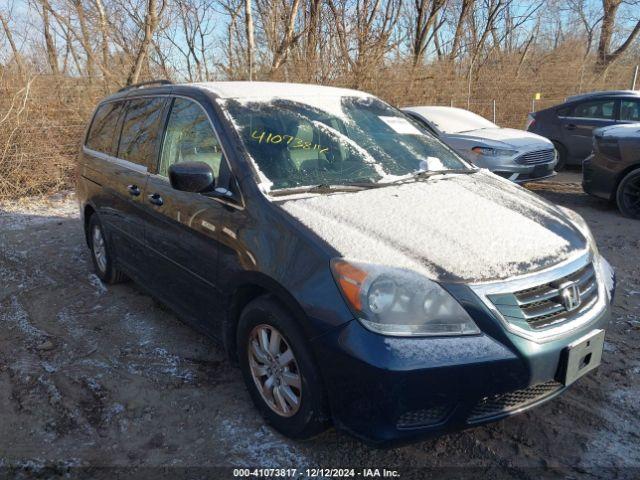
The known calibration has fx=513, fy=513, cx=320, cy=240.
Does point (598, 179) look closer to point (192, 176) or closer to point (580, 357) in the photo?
point (580, 357)

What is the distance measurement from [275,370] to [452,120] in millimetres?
7407

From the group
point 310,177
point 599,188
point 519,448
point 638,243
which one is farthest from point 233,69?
point 519,448

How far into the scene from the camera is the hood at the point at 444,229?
2260 mm

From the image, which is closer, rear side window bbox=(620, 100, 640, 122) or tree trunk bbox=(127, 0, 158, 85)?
rear side window bbox=(620, 100, 640, 122)

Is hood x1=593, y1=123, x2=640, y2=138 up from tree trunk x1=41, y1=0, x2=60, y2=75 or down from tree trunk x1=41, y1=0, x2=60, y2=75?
down

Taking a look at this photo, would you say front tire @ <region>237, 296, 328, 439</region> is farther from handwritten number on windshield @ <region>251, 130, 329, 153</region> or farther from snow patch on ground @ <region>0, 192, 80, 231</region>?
snow patch on ground @ <region>0, 192, 80, 231</region>

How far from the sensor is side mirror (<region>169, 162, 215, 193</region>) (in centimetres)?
280

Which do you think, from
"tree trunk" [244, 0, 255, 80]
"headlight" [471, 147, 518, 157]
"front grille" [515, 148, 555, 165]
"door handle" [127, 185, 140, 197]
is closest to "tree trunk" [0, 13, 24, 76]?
"tree trunk" [244, 0, 255, 80]

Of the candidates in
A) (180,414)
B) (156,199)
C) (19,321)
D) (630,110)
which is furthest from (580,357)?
(630,110)

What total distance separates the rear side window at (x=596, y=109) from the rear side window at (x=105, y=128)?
841 cm

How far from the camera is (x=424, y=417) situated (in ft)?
7.07

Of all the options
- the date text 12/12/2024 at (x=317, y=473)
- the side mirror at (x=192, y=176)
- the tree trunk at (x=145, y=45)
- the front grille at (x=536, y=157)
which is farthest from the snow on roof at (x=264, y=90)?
the tree trunk at (x=145, y=45)

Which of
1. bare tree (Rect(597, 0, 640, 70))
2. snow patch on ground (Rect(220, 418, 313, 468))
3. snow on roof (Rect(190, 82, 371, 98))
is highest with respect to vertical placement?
bare tree (Rect(597, 0, 640, 70))

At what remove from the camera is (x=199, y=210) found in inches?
120
